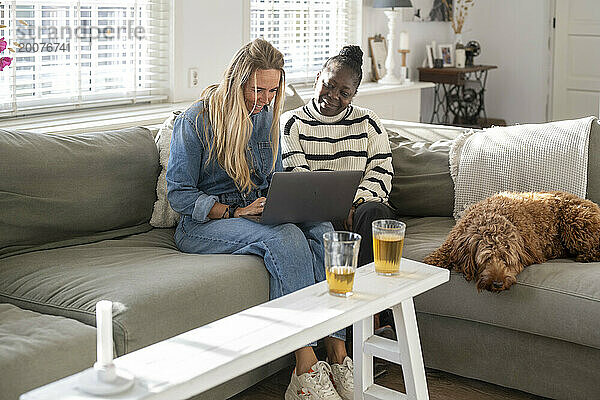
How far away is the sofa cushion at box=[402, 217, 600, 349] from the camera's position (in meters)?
2.38

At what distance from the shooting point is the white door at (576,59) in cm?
640

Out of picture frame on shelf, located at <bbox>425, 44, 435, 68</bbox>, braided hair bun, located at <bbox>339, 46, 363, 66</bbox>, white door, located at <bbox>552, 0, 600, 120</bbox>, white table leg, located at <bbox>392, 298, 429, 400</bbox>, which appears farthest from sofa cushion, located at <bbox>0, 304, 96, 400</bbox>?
white door, located at <bbox>552, 0, 600, 120</bbox>

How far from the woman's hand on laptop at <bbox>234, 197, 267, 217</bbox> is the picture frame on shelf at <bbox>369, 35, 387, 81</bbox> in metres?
3.00

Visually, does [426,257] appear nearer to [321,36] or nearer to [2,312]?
[2,312]

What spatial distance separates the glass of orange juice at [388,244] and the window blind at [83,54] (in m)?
1.86

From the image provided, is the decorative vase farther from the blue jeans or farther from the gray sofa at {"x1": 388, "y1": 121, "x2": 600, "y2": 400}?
the blue jeans

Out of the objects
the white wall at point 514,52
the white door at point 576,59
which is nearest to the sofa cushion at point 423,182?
the white wall at point 514,52

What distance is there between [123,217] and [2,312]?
0.74m

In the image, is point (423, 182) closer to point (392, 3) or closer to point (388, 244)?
point (388, 244)

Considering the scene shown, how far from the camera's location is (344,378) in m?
2.50

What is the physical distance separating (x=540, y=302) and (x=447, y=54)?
3952 millimetres

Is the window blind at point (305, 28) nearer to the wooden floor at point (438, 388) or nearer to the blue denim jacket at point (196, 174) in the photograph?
the blue denim jacket at point (196, 174)

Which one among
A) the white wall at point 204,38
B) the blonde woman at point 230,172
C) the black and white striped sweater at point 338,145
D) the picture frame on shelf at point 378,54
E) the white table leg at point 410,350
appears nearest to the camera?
the white table leg at point 410,350

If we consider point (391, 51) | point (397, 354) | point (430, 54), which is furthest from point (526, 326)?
point (430, 54)
